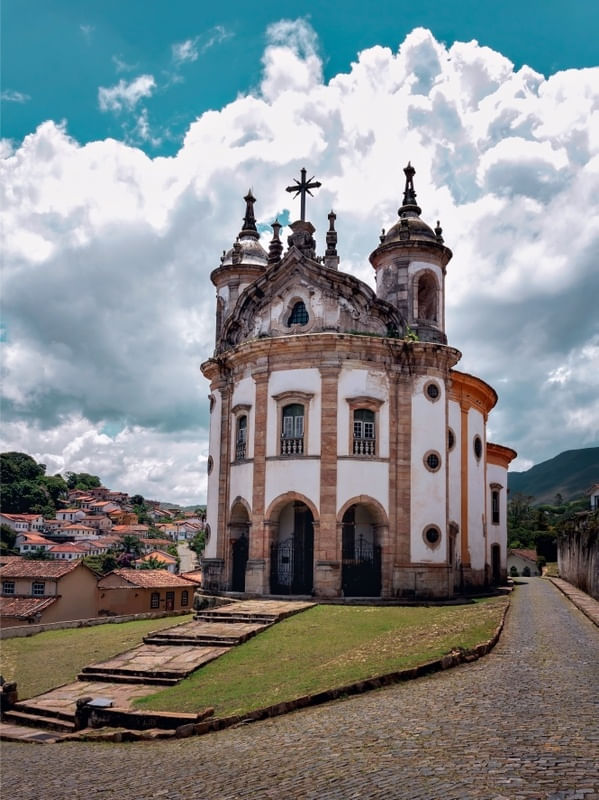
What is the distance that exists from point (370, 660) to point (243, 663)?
10.7 ft

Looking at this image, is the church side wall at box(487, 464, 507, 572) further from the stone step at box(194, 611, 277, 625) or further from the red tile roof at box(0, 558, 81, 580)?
the red tile roof at box(0, 558, 81, 580)

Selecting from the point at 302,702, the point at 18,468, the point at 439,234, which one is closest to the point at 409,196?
the point at 439,234

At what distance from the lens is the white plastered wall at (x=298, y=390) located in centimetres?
2636

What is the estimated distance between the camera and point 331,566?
25219mm

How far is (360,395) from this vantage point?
2652cm

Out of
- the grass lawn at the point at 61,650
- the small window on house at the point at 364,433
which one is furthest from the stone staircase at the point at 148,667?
the small window on house at the point at 364,433

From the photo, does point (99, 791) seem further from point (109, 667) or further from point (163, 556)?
point (163, 556)

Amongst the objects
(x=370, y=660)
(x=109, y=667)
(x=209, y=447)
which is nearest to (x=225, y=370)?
(x=209, y=447)

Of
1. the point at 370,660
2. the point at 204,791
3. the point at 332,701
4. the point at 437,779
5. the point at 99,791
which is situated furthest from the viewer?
the point at 370,660

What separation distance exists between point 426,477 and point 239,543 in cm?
722

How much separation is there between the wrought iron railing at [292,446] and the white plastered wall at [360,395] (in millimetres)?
1307

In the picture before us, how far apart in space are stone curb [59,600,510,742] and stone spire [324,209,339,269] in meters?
18.0

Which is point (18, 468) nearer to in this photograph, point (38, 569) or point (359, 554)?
point (38, 569)

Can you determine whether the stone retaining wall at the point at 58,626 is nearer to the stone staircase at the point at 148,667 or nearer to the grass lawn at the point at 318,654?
the stone staircase at the point at 148,667
